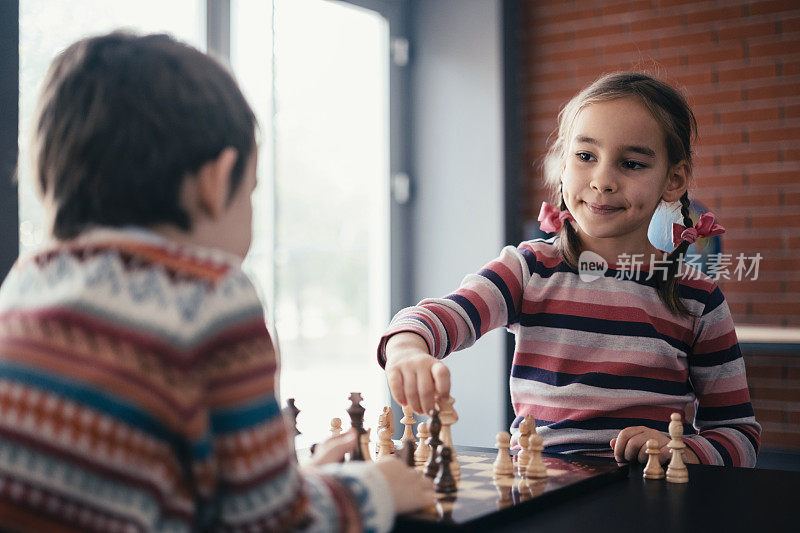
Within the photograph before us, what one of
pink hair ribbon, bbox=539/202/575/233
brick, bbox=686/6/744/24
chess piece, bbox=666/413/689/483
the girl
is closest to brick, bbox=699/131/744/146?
brick, bbox=686/6/744/24

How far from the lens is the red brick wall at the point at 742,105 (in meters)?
4.04

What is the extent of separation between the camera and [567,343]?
1.66 meters

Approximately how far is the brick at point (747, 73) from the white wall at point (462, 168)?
1145 millimetres

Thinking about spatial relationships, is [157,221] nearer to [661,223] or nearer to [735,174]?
[661,223]

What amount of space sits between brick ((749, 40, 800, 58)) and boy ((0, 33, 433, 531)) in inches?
154

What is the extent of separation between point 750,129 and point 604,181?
9.42ft

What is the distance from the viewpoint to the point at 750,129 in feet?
13.6

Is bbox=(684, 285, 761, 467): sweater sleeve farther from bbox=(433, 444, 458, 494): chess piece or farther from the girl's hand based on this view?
bbox=(433, 444, 458, 494): chess piece

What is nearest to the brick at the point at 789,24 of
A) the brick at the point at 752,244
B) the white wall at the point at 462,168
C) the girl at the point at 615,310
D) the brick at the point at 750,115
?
the brick at the point at 750,115

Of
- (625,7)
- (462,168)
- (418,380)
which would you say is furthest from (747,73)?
(418,380)

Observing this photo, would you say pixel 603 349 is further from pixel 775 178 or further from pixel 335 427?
pixel 775 178

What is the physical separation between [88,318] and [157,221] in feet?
0.39

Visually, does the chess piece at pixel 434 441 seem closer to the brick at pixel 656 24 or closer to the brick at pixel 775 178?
the brick at pixel 775 178

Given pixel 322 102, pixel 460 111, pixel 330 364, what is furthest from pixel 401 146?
pixel 330 364
